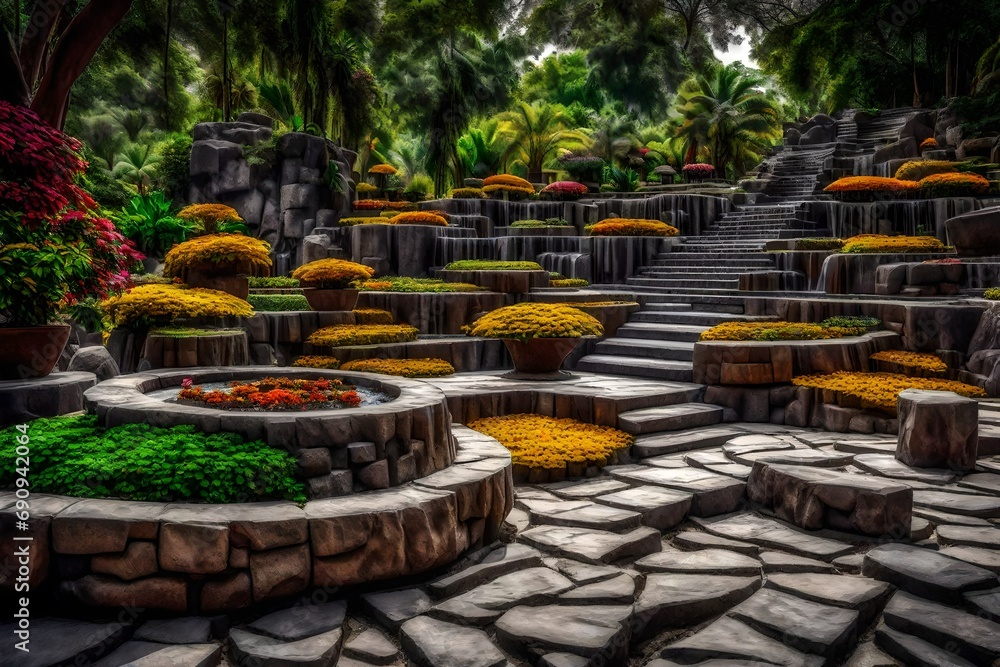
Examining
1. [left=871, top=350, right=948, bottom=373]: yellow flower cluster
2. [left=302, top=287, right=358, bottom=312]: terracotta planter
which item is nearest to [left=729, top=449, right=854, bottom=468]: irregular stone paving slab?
[left=871, top=350, right=948, bottom=373]: yellow flower cluster

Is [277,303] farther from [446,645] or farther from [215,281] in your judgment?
[446,645]

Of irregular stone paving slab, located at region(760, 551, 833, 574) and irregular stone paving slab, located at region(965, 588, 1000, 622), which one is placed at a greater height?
irregular stone paving slab, located at region(965, 588, 1000, 622)

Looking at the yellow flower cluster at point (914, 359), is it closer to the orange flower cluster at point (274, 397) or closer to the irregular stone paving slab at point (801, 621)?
the irregular stone paving slab at point (801, 621)

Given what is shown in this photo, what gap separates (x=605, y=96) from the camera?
162 feet

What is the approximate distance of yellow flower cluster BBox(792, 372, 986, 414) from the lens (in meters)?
8.12

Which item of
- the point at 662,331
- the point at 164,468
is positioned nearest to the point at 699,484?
the point at 164,468

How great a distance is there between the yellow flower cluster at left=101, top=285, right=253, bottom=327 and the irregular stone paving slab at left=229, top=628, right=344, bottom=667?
5.81 metres

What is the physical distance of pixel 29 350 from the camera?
6.36m

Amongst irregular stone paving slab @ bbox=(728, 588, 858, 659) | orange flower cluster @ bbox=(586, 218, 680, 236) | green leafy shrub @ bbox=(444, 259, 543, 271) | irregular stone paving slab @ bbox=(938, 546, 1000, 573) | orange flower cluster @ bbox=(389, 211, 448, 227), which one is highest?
orange flower cluster @ bbox=(389, 211, 448, 227)

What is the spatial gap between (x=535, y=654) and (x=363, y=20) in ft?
114

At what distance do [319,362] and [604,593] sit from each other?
697 centimetres

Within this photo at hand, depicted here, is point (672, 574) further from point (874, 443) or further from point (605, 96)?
point (605, 96)

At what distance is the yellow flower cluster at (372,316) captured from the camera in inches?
475

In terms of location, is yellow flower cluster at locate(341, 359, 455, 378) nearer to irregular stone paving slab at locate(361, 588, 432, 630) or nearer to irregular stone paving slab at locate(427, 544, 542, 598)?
irregular stone paving slab at locate(427, 544, 542, 598)
